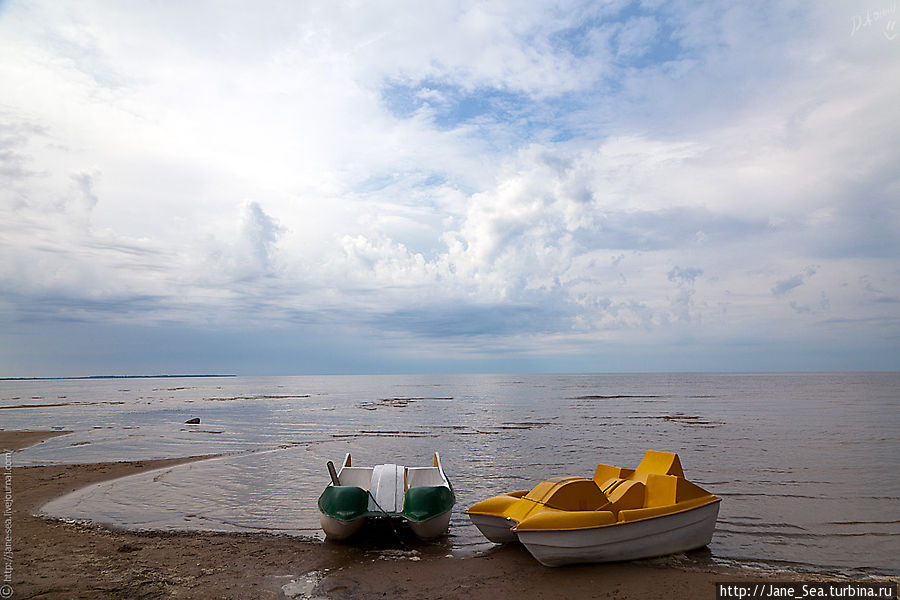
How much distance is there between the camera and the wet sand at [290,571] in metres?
7.62

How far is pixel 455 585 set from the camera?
316 inches

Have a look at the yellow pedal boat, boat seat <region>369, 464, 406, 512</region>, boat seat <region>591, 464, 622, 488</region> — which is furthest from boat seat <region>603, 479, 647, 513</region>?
boat seat <region>369, 464, 406, 512</region>

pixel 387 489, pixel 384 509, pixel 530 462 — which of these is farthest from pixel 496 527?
pixel 530 462

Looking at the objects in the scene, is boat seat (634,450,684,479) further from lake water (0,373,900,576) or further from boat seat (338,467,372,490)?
boat seat (338,467,372,490)

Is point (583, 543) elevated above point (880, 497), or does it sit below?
above

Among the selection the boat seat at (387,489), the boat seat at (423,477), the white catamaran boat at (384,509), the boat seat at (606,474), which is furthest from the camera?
the boat seat at (423,477)

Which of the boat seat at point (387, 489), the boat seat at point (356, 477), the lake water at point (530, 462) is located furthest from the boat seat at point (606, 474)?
the boat seat at point (356, 477)

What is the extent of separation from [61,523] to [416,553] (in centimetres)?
767

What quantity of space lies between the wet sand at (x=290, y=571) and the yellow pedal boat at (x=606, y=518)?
0.31m

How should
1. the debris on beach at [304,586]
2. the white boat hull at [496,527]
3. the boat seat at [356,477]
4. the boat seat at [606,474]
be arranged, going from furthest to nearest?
the boat seat at [356,477] < the boat seat at [606,474] < the white boat hull at [496,527] < the debris on beach at [304,586]

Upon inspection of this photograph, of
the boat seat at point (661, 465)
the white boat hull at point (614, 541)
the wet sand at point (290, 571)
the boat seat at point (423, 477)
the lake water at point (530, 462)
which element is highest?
the boat seat at point (661, 465)

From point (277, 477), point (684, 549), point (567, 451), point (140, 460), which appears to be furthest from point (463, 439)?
point (684, 549)

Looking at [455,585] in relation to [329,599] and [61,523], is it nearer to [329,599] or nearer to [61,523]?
[329,599]

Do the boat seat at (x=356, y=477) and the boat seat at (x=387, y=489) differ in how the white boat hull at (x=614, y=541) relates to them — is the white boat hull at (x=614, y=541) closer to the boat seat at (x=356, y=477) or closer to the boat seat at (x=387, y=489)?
the boat seat at (x=387, y=489)
